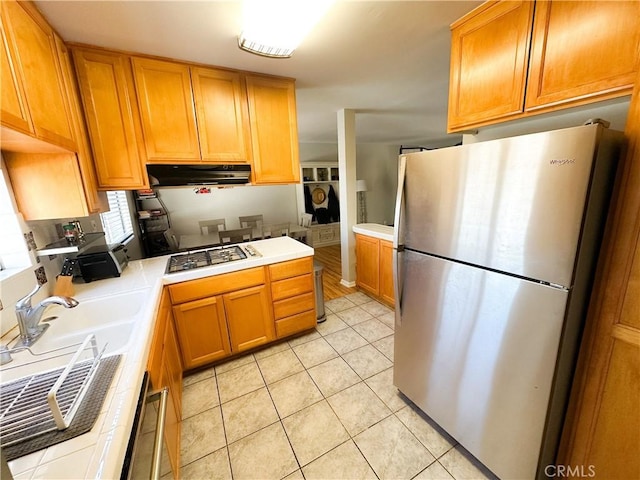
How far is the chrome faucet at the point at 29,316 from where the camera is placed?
1.03 m

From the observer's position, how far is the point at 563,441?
1115 mm

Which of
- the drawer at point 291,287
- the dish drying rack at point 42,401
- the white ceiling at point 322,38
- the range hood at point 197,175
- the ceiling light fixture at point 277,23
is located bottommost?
the drawer at point 291,287

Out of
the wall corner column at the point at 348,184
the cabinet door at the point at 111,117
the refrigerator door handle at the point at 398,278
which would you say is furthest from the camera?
the wall corner column at the point at 348,184

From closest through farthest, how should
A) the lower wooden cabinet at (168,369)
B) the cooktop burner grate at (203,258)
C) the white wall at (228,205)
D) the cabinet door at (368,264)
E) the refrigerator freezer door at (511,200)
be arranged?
the refrigerator freezer door at (511,200) < the lower wooden cabinet at (168,369) < the cooktop burner grate at (203,258) < the cabinet door at (368,264) < the white wall at (228,205)

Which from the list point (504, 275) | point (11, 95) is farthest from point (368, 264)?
point (11, 95)

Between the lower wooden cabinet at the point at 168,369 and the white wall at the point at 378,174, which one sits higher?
the white wall at the point at 378,174

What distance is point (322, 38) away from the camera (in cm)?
159

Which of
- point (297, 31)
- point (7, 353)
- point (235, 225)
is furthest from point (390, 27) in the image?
point (235, 225)

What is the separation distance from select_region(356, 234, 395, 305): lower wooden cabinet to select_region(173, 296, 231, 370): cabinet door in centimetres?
174

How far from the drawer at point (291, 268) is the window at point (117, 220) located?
5.49ft

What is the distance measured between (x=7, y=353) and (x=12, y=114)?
906mm

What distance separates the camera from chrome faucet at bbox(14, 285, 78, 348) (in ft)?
3.38

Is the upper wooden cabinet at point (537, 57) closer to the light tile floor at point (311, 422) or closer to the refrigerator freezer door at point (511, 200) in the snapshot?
the refrigerator freezer door at point (511, 200)

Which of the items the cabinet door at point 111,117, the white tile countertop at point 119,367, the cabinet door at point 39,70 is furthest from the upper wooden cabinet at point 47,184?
the white tile countertop at point 119,367
